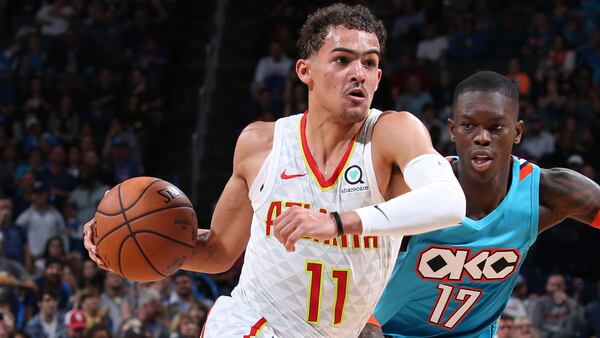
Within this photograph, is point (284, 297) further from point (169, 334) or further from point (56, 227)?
point (56, 227)

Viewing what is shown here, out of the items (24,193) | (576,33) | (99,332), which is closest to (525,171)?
(99,332)

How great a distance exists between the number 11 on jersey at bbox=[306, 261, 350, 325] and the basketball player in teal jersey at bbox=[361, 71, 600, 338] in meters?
0.88

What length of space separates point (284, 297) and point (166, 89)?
11693mm

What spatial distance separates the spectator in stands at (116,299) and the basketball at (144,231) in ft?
21.2

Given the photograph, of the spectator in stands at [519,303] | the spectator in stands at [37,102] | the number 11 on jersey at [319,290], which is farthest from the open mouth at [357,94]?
the spectator in stands at [37,102]

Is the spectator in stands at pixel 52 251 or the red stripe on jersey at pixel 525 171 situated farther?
the spectator in stands at pixel 52 251

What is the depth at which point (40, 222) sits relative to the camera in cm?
1228

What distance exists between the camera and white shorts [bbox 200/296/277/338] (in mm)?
3984

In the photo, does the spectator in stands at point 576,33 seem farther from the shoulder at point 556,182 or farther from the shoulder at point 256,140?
the shoulder at point 256,140

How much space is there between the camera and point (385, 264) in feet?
13.3

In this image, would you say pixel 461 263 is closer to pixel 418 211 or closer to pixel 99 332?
pixel 418 211

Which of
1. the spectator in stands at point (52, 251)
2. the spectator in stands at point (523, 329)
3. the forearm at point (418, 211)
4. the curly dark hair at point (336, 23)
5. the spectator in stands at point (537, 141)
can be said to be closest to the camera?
the forearm at point (418, 211)

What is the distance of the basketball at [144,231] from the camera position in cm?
411

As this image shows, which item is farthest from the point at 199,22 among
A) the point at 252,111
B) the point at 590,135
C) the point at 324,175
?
the point at 324,175
